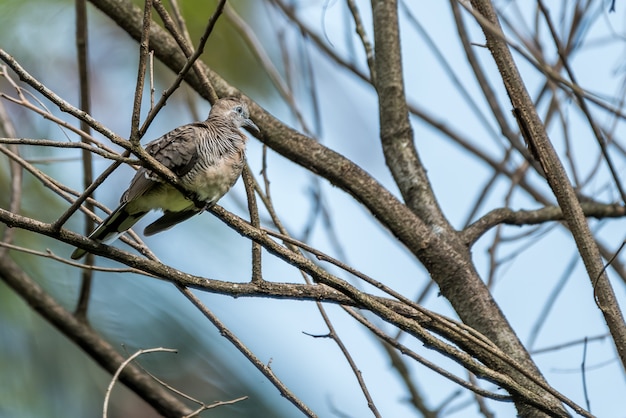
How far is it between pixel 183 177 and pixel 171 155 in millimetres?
112

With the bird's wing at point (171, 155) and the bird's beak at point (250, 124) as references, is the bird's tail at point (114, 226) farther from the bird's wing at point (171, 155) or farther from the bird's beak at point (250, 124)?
the bird's beak at point (250, 124)

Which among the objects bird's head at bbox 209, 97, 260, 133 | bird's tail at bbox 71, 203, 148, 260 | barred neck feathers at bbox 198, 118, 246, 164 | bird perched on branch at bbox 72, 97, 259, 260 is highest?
bird's head at bbox 209, 97, 260, 133

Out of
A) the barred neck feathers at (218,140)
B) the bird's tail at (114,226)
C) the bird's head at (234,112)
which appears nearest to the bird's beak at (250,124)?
the bird's head at (234,112)

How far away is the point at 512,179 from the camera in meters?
4.28

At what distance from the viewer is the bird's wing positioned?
10.2 ft

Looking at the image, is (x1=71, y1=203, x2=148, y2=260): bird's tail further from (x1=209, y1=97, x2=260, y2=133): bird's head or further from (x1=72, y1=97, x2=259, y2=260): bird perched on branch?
(x1=209, y1=97, x2=260, y2=133): bird's head

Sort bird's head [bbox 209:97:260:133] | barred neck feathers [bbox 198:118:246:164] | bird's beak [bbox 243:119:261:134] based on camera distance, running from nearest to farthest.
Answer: barred neck feathers [bbox 198:118:246:164]
bird's head [bbox 209:97:260:133]
bird's beak [bbox 243:119:261:134]

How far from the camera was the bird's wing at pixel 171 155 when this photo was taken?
3115mm

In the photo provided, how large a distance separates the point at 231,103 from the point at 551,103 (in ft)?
6.05

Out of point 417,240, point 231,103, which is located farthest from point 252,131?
point 417,240

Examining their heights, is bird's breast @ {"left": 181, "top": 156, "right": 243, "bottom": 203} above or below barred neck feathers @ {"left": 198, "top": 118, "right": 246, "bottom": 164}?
below

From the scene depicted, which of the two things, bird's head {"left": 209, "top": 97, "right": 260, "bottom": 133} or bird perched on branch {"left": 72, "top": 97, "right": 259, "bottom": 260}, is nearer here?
bird perched on branch {"left": 72, "top": 97, "right": 259, "bottom": 260}

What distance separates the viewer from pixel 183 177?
3205 mm

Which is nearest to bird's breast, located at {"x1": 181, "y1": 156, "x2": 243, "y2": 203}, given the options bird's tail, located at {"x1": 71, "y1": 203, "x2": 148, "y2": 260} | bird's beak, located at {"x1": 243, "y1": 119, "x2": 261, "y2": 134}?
bird's tail, located at {"x1": 71, "y1": 203, "x2": 148, "y2": 260}
